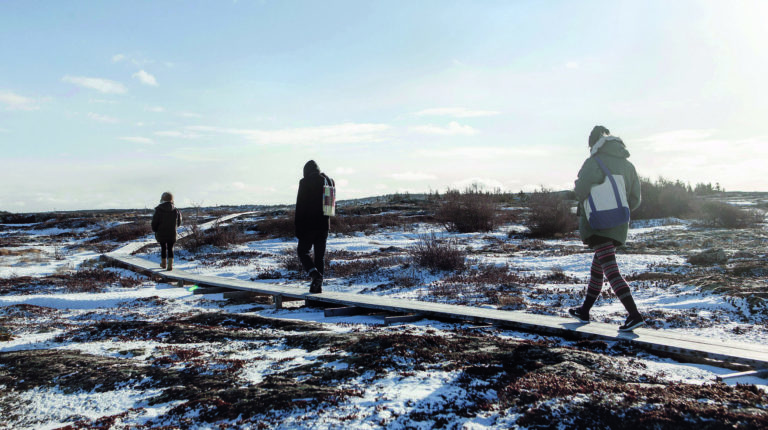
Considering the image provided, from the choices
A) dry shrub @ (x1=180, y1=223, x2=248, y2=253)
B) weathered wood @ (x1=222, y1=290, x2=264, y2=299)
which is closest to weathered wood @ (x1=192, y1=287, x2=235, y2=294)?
weathered wood @ (x1=222, y1=290, x2=264, y2=299)

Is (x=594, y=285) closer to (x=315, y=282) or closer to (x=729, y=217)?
(x=315, y=282)

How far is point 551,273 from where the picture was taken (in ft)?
33.0

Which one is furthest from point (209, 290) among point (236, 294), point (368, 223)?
point (368, 223)

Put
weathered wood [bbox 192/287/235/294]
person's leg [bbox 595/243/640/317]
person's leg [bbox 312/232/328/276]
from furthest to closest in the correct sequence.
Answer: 1. weathered wood [bbox 192/287/235/294]
2. person's leg [bbox 312/232/328/276]
3. person's leg [bbox 595/243/640/317]

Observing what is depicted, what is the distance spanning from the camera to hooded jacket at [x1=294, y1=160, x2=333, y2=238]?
23.2 feet

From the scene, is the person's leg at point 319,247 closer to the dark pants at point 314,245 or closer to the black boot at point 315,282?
the dark pants at point 314,245

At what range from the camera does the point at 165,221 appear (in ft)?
39.7

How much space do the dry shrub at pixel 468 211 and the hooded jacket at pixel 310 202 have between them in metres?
15.6

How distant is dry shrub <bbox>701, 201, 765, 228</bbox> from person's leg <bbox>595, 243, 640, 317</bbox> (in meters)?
17.4

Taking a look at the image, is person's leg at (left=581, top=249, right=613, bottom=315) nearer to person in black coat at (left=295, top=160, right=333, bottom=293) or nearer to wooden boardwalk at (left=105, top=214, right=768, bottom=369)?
wooden boardwalk at (left=105, top=214, right=768, bottom=369)

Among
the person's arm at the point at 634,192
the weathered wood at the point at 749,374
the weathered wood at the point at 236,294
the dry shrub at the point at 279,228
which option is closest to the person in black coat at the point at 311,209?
the weathered wood at the point at 236,294

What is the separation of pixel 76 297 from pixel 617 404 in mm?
9168

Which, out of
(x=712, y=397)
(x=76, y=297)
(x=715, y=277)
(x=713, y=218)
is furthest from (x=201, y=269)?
(x=713, y=218)

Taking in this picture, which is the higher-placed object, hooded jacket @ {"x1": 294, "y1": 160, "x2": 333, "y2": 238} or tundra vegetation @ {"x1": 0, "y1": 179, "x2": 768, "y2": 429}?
hooded jacket @ {"x1": 294, "y1": 160, "x2": 333, "y2": 238}
